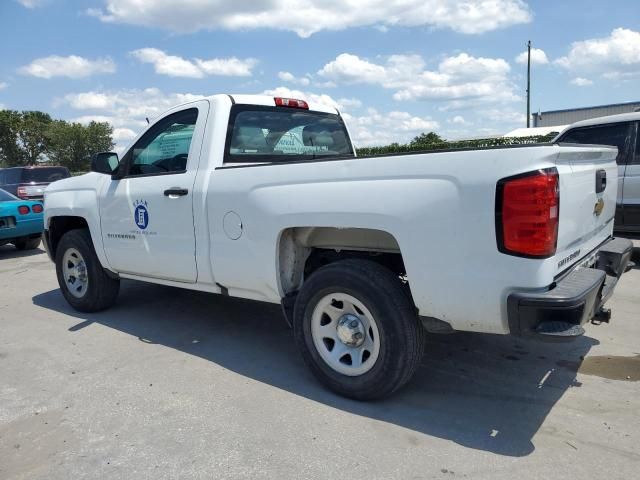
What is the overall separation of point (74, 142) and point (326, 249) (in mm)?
59858

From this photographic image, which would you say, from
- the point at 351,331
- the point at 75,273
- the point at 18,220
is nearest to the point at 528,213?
the point at 351,331

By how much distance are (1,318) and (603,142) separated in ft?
24.5

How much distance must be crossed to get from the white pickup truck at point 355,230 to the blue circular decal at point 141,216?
0.06 ft

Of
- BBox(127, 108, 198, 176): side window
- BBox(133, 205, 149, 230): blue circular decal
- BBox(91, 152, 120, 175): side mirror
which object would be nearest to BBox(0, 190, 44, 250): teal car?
BBox(91, 152, 120, 175): side mirror

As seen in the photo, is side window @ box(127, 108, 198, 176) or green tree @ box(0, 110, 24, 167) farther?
green tree @ box(0, 110, 24, 167)

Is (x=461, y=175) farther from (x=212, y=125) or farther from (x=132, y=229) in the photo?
(x=132, y=229)

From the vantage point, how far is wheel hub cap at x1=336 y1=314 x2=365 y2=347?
10.7 feet

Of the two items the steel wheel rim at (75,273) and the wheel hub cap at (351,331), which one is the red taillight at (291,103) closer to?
the wheel hub cap at (351,331)

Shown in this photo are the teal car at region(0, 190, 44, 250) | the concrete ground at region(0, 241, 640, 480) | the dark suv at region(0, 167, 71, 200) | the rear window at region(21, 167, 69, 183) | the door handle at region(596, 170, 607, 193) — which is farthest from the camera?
the rear window at region(21, 167, 69, 183)

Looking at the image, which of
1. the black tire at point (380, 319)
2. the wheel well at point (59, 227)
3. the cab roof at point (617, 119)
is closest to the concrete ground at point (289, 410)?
the black tire at point (380, 319)

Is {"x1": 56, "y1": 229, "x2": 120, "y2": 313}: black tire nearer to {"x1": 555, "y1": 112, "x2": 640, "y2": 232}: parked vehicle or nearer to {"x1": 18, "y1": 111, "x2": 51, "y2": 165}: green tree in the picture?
{"x1": 555, "y1": 112, "x2": 640, "y2": 232}: parked vehicle

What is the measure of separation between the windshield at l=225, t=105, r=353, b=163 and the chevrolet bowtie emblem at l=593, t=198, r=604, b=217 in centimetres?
191

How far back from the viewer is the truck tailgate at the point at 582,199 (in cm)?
272

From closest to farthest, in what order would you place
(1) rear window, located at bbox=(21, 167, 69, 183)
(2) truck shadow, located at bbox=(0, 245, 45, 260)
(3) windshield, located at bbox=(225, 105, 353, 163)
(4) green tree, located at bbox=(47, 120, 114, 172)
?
1. (3) windshield, located at bbox=(225, 105, 353, 163)
2. (2) truck shadow, located at bbox=(0, 245, 45, 260)
3. (1) rear window, located at bbox=(21, 167, 69, 183)
4. (4) green tree, located at bbox=(47, 120, 114, 172)
